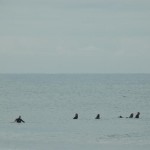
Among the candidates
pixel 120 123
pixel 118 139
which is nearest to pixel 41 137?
pixel 118 139

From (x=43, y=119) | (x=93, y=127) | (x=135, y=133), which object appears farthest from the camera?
(x=43, y=119)

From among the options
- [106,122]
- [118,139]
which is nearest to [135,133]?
[118,139]

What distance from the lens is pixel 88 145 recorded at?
115 ft

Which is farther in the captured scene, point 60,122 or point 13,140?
point 60,122

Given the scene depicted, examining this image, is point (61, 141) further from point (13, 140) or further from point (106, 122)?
point (106, 122)

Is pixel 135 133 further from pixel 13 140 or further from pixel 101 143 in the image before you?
pixel 13 140

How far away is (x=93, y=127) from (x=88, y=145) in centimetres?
1152

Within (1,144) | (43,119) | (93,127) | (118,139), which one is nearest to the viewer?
(1,144)

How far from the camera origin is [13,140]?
3688 cm

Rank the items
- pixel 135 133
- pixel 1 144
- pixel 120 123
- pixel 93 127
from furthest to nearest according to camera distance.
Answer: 1. pixel 120 123
2. pixel 93 127
3. pixel 135 133
4. pixel 1 144

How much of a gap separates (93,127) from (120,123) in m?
4.11

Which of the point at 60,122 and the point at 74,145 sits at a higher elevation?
the point at 60,122

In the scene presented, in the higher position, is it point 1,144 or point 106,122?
point 106,122

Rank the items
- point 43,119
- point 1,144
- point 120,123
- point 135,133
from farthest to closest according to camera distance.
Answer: point 43,119, point 120,123, point 135,133, point 1,144
